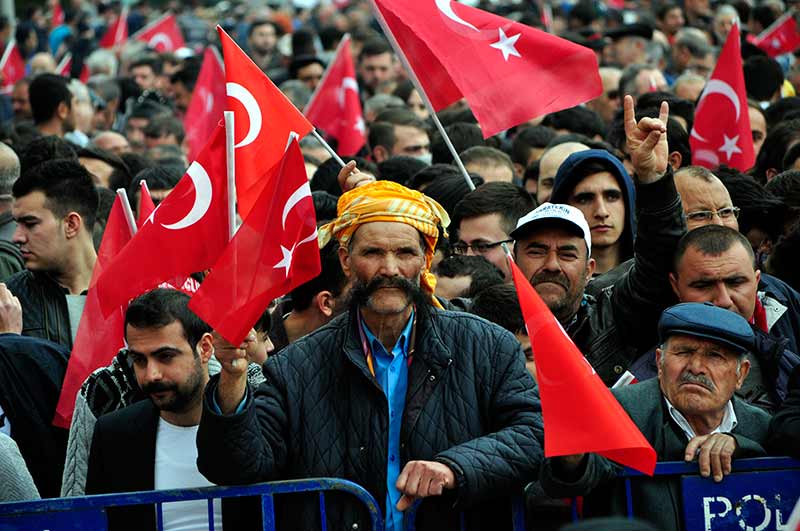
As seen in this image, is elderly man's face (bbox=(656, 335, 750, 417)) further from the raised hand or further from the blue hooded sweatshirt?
the blue hooded sweatshirt

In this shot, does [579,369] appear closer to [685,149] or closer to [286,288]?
[286,288]

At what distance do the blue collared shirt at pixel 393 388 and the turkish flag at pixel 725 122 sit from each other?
4.28m

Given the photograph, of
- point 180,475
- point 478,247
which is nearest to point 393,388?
point 180,475

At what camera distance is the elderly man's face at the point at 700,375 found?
498 centimetres

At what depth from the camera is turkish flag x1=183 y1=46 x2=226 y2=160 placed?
507 inches

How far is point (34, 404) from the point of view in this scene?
20.2 feet

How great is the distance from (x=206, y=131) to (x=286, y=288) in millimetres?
8042

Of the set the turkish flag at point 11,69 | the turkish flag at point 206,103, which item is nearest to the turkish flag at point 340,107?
the turkish flag at point 206,103

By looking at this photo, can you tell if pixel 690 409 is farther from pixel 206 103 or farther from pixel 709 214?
pixel 206 103

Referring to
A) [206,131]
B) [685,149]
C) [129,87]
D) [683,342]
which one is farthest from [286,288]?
[129,87]

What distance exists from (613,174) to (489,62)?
87cm

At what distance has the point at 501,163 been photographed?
29.3 feet

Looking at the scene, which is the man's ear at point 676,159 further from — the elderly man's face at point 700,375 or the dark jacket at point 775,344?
the elderly man's face at point 700,375

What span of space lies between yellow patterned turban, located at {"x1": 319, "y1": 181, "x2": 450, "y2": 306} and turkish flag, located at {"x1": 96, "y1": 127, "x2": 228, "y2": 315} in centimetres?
72
